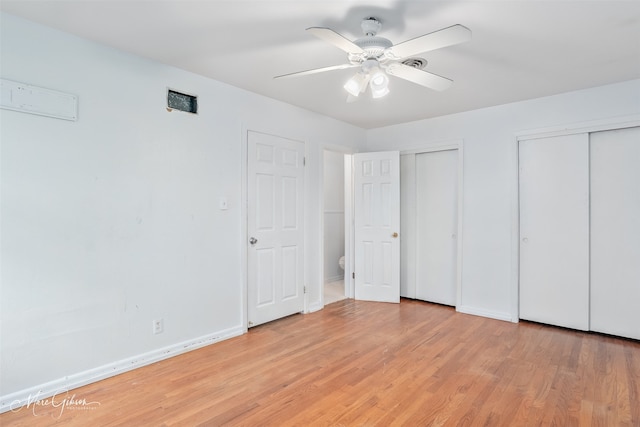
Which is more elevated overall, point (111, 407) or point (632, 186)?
point (632, 186)

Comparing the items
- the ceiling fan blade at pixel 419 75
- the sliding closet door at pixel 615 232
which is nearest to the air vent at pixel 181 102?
the ceiling fan blade at pixel 419 75

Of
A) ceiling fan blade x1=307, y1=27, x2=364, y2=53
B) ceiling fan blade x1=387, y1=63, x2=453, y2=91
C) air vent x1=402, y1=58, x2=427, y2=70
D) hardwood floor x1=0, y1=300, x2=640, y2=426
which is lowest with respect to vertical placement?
hardwood floor x1=0, y1=300, x2=640, y2=426

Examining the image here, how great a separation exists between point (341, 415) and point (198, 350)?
59.1 inches

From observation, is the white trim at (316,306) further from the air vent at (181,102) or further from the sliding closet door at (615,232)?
the sliding closet door at (615,232)

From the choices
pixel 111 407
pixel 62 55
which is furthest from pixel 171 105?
pixel 111 407

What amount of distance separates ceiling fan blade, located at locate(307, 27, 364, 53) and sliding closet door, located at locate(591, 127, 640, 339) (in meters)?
2.85

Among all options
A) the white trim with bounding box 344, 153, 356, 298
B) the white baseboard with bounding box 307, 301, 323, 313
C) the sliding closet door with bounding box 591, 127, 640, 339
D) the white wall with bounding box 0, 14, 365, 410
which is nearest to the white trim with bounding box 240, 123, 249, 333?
the white wall with bounding box 0, 14, 365, 410

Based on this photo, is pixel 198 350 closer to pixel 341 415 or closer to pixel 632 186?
pixel 341 415

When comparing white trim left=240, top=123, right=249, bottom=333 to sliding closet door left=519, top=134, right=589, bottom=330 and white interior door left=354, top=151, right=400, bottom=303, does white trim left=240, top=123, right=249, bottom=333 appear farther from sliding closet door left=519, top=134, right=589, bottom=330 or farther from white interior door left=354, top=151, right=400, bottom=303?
sliding closet door left=519, top=134, right=589, bottom=330

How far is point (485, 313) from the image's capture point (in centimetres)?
391

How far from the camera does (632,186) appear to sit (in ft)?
10.4

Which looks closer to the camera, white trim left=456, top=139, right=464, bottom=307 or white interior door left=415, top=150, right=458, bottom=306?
white trim left=456, top=139, right=464, bottom=307

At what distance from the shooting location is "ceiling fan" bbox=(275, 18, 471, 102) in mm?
1775

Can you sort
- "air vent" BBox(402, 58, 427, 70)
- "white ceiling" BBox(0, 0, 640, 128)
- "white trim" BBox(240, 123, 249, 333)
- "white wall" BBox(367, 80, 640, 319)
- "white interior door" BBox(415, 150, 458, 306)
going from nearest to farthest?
"white ceiling" BBox(0, 0, 640, 128) < "air vent" BBox(402, 58, 427, 70) < "white trim" BBox(240, 123, 249, 333) < "white wall" BBox(367, 80, 640, 319) < "white interior door" BBox(415, 150, 458, 306)
